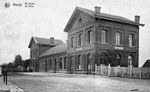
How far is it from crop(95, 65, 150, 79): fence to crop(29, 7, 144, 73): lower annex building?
2232 mm

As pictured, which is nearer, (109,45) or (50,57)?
(109,45)

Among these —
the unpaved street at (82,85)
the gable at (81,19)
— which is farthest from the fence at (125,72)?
the gable at (81,19)

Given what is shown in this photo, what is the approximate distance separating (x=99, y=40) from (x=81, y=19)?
199 inches

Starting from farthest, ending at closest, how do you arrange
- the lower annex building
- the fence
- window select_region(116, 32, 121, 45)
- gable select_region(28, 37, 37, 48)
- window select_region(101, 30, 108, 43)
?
1. gable select_region(28, 37, 37, 48)
2. window select_region(116, 32, 121, 45)
3. window select_region(101, 30, 108, 43)
4. the lower annex building
5. the fence

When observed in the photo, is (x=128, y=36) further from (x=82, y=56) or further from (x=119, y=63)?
(x=82, y=56)

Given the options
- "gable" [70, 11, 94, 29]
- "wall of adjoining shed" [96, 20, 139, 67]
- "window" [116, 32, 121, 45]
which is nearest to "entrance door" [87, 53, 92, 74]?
"wall of adjoining shed" [96, 20, 139, 67]

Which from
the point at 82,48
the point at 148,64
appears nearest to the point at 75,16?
the point at 82,48

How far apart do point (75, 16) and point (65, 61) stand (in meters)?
9.42

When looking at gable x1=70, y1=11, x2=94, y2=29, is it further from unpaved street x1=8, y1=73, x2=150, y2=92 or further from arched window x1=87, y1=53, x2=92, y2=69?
unpaved street x1=8, y1=73, x2=150, y2=92

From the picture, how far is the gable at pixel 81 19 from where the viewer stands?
2890 cm

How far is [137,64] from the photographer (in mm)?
30453

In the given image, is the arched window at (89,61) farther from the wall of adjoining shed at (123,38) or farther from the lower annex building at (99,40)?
the wall of adjoining shed at (123,38)

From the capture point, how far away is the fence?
19.0m

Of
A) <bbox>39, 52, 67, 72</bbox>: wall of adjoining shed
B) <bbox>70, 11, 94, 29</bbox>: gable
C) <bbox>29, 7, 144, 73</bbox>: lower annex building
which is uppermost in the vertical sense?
<bbox>70, 11, 94, 29</bbox>: gable
